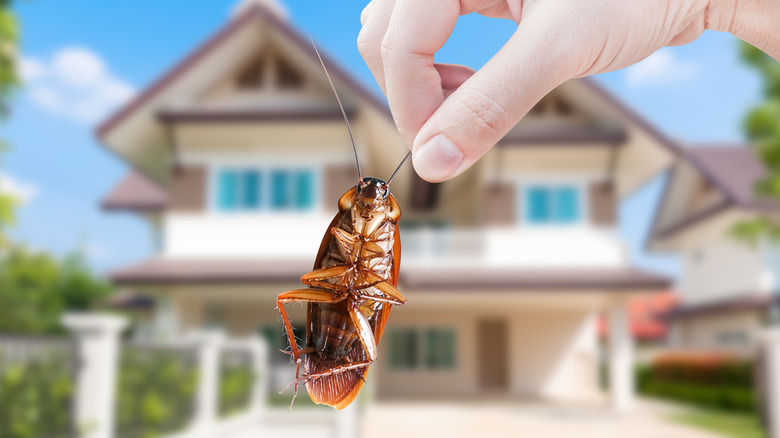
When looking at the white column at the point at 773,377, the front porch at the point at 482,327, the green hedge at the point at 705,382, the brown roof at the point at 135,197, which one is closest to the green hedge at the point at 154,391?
the front porch at the point at 482,327

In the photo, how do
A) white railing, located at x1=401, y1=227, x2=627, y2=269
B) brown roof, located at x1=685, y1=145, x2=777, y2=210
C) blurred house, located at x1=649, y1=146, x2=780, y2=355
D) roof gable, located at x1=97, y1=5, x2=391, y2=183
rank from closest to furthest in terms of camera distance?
1. roof gable, located at x1=97, y1=5, x2=391, y2=183
2. white railing, located at x1=401, y1=227, x2=627, y2=269
3. brown roof, located at x1=685, y1=145, x2=777, y2=210
4. blurred house, located at x1=649, y1=146, x2=780, y2=355

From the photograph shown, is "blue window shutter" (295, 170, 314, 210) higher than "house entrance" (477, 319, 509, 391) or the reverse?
higher

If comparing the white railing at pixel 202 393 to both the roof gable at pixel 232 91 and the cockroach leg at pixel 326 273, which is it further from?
the cockroach leg at pixel 326 273

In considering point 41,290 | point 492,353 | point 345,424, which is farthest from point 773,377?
point 41,290

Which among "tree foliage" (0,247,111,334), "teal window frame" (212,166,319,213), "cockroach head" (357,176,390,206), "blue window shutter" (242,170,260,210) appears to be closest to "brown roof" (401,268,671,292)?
"teal window frame" (212,166,319,213)

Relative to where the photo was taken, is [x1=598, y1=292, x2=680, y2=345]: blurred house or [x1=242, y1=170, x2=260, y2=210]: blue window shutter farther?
[x1=598, y1=292, x2=680, y2=345]: blurred house

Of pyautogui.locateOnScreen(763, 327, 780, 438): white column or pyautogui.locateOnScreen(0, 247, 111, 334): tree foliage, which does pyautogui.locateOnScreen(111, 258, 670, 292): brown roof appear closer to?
pyautogui.locateOnScreen(763, 327, 780, 438): white column
